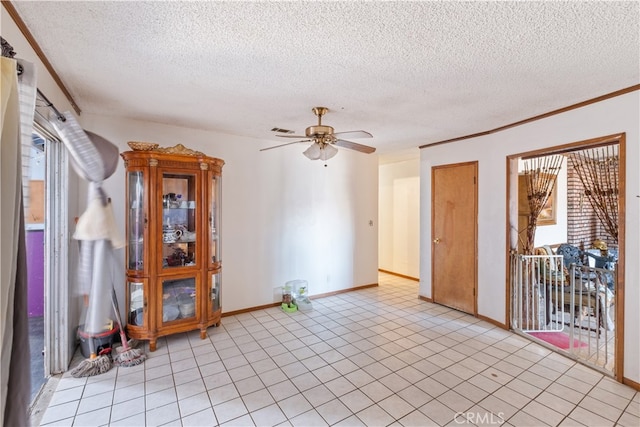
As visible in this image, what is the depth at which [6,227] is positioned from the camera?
94cm

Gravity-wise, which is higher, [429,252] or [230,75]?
[230,75]

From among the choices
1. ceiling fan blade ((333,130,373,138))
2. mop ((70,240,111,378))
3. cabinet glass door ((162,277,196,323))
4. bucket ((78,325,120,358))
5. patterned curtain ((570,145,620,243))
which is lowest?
bucket ((78,325,120,358))

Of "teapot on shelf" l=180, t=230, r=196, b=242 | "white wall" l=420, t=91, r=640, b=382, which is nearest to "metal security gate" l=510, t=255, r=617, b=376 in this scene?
"white wall" l=420, t=91, r=640, b=382

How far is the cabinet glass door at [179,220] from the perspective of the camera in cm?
294

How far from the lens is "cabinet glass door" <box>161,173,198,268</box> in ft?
9.64

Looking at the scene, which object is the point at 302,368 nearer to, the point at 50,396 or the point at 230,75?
the point at 50,396

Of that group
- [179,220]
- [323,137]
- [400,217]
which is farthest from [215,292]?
[400,217]

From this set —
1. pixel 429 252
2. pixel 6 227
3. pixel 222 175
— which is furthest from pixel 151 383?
pixel 429 252

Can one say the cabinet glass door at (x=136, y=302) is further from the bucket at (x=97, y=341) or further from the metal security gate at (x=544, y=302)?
the metal security gate at (x=544, y=302)

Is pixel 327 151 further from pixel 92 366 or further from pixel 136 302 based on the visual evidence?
pixel 92 366

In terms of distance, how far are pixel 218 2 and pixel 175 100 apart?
150 centimetres

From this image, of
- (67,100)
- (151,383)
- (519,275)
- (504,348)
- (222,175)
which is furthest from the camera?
(222,175)

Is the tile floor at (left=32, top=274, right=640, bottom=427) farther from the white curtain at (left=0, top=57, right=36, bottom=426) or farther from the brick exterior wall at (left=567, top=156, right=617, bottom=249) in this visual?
the brick exterior wall at (left=567, top=156, right=617, bottom=249)

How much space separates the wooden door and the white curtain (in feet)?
13.3
